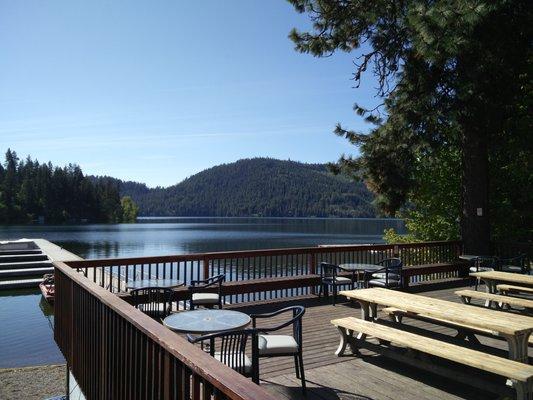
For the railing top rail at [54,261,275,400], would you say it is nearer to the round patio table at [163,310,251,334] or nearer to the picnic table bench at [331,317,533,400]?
the round patio table at [163,310,251,334]

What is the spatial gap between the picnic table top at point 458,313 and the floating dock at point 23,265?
13.7 m

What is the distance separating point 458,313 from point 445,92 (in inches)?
331

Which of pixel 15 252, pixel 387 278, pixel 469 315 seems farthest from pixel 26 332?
pixel 15 252

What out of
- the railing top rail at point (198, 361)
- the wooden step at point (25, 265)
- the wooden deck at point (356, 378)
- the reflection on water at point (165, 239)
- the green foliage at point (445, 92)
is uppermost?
the green foliage at point (445, 92)

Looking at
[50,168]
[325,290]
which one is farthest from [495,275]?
[50,168]

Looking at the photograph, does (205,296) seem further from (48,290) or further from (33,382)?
(48,290)

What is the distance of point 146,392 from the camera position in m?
2.69

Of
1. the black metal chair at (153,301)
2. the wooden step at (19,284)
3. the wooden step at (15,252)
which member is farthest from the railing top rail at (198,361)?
the wooden step at (15,252)

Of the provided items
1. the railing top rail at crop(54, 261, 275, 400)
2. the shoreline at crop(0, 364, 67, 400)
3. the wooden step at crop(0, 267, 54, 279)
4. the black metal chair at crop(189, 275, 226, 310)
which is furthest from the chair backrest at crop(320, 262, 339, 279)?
the wooden step at crop(0, 267, 54, 279)

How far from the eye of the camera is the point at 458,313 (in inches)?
184

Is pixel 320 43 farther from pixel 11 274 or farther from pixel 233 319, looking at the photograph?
pixel 11 274

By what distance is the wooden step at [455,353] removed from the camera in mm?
3454

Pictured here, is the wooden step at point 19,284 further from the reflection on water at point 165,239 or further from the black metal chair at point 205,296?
the reflection on water at point 165,239

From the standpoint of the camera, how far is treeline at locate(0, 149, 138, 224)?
334ft
